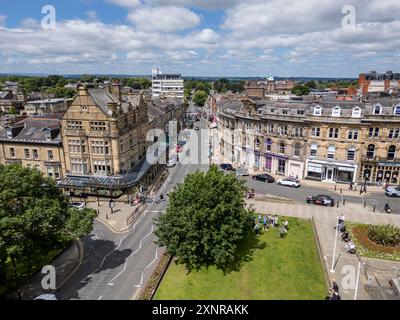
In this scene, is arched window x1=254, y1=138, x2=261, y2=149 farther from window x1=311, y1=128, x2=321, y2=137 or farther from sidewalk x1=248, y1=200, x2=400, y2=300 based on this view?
sidewalk x1=248, y1=200, x2=400, y2=300

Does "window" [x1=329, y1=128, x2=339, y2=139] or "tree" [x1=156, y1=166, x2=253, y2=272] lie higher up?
"window" [x1=329, y1=128, x2=339, y2=139]

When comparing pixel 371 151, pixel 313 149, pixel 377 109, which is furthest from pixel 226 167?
pixel 377 109

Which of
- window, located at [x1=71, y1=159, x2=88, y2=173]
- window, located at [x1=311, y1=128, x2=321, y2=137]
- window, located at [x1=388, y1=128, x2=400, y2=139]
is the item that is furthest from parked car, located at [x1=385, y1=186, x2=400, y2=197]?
window, located at [x1=71, y1=159, x2=88, y2=173]

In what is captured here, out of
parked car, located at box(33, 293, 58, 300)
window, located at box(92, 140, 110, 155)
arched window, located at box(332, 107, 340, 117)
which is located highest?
arched window, located at box(332, 107, 340, 117)

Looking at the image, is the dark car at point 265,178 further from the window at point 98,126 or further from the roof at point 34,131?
the roof at point 34,131

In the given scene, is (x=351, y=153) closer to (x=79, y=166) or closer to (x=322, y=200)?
(x=322, y=200)

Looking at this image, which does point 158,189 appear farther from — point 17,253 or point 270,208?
point 17,253

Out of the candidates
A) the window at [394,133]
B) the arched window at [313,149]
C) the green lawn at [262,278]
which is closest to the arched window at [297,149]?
the arched window at [313,149]
